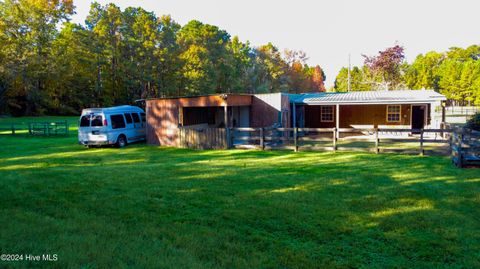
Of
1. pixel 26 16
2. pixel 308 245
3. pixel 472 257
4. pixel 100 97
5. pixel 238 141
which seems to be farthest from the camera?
pixel 100 97

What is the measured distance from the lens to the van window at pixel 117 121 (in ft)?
56.2

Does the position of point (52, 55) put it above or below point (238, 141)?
above

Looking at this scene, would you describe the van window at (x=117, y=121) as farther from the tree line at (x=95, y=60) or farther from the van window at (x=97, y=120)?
the tree line at (x=95, y=60)

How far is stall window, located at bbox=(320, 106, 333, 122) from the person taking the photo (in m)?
24.9

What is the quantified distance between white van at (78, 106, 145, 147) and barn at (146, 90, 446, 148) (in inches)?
48.5

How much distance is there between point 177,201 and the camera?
6512mm

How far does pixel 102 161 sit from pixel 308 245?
9974mm

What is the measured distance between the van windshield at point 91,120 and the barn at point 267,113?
2.37 m

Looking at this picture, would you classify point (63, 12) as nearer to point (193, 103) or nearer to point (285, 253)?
point (193, 103)

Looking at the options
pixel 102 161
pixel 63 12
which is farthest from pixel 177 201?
pixel 63 12

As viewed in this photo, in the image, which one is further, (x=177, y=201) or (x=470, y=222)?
(x=177, y=201)

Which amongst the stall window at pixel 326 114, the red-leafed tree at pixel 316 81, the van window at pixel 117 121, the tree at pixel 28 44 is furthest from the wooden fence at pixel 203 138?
the red-leafed tree at pixel 316 81

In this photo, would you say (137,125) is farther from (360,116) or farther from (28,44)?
(28,44)

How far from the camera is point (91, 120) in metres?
17.1
